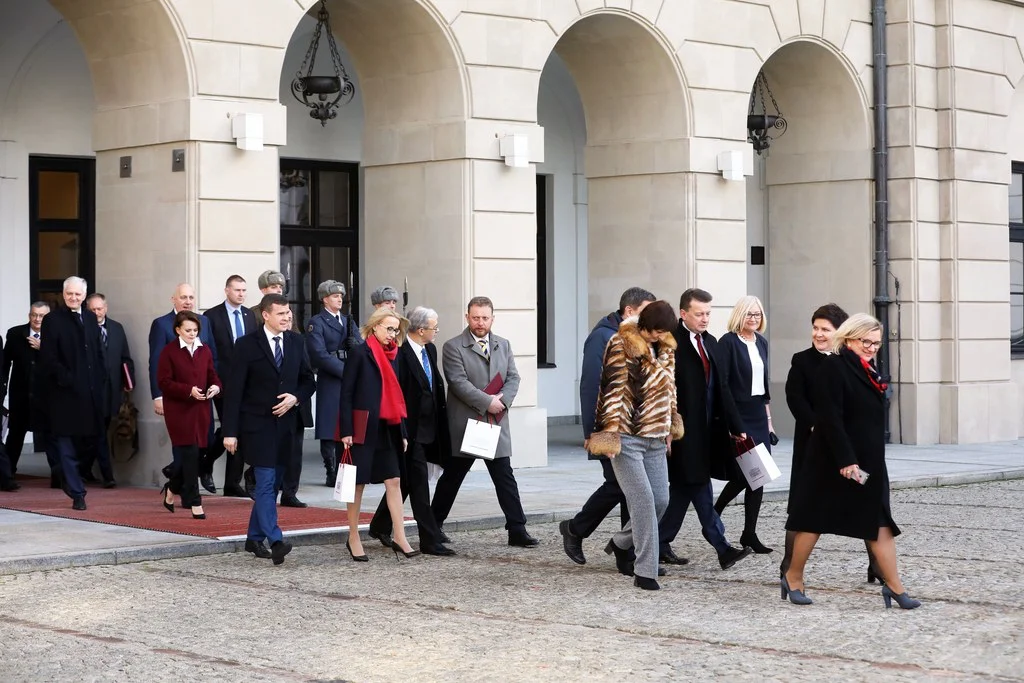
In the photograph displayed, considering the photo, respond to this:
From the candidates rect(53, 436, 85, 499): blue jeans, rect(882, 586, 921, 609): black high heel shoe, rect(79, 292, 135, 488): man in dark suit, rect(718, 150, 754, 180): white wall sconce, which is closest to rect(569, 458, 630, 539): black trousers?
rect(882, 586, 921, 609): black high heel shoe

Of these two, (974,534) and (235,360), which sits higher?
(235,360)

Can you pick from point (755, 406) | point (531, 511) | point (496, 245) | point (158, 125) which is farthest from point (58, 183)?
point (755, 406)

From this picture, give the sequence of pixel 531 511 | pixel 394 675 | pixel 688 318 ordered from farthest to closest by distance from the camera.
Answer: pixel 531 511, pixel 688 318, pixel 394 675

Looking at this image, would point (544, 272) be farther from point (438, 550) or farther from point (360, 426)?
point (360, 426)

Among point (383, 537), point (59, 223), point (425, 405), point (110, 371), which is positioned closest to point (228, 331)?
point (110, 371)

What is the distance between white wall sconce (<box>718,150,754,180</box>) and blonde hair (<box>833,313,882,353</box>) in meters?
8.90

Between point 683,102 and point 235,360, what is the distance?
8191 millimetres

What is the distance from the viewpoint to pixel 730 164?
687 inches

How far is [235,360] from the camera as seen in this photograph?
10266 mm

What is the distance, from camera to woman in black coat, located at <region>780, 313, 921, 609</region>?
847 centimetres

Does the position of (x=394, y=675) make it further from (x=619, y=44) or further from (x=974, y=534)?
(x=619, y=44)

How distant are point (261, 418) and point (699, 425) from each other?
104 inches

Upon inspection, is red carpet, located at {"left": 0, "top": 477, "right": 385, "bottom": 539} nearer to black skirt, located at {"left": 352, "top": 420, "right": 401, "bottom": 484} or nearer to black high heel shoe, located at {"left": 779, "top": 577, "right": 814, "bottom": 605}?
black skirt, located at {"left": 352, "top": 420, "right": 401, "bottom": 484}

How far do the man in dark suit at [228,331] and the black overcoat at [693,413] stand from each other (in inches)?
176
